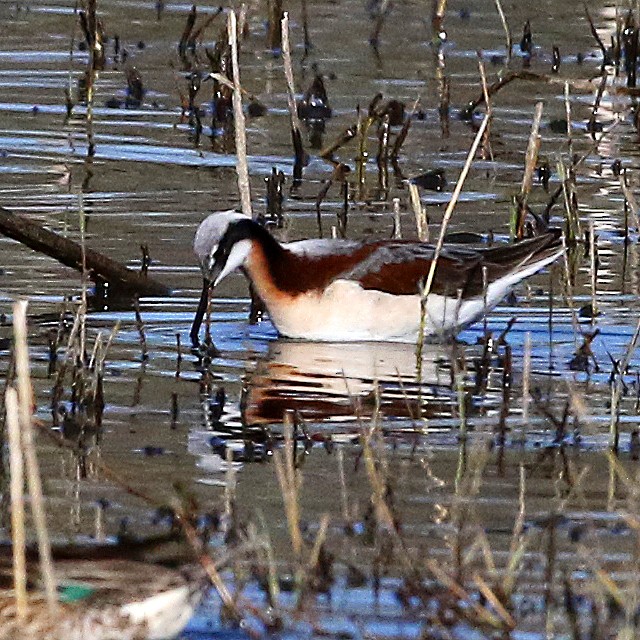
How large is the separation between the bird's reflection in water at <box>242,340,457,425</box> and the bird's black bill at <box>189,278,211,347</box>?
0.36m

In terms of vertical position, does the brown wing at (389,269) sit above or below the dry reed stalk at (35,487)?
above

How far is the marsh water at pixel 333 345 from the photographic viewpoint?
7328 mm

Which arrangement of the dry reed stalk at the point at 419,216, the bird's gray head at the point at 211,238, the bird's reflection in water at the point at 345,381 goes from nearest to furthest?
the bird's reflection in water at the point at 345,381 < the bird's gray head at the point at 211,238 < the dry reed stalk at the point at 419,216

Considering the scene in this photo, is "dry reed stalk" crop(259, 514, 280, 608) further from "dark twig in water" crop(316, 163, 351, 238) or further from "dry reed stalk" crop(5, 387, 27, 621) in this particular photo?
"dark twig in water" crop(316, 163, 351, 238)

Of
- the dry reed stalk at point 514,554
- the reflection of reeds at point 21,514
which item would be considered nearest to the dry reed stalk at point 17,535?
the reflection of reeds at point 21,514

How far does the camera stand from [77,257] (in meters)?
10.7

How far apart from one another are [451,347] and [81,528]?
3729 millimetres

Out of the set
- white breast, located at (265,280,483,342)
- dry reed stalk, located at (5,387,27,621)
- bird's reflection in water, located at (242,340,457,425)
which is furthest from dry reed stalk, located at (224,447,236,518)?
white breast, located at (265,280,483,342)

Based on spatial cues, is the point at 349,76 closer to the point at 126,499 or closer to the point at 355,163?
the point at 355,163

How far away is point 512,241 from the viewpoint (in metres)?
11.7

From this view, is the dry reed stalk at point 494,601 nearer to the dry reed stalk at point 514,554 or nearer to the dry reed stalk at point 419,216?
the dry reed stalk at point 514,554

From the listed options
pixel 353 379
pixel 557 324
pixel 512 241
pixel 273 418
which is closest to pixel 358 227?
pixel 512 241

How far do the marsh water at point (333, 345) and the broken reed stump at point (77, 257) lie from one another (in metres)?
0.14

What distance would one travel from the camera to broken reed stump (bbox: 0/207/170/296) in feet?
34.5
